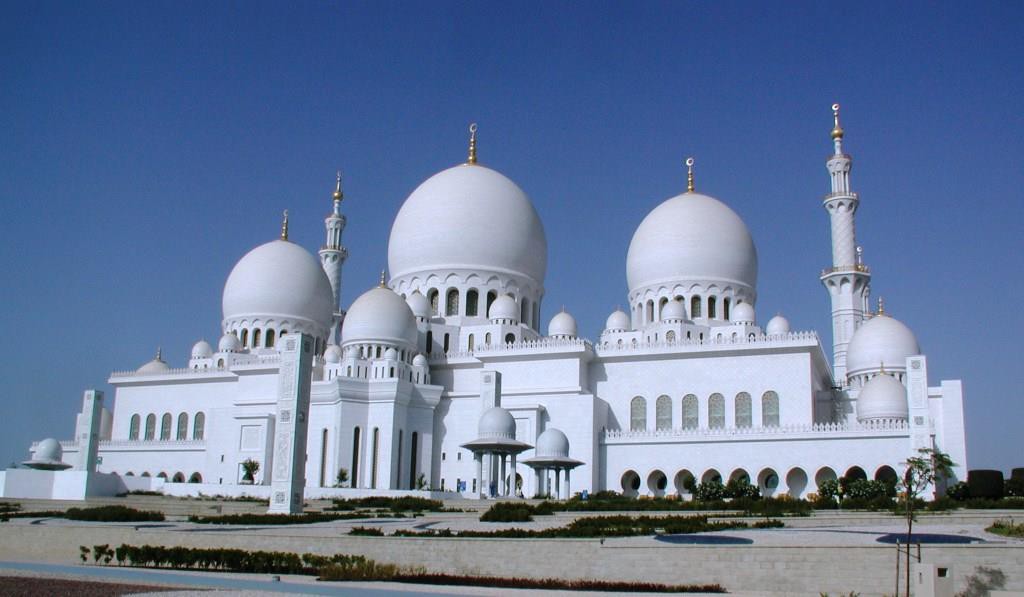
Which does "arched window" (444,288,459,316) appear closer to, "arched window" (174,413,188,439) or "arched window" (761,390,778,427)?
"arched window" (174,413,188,439)

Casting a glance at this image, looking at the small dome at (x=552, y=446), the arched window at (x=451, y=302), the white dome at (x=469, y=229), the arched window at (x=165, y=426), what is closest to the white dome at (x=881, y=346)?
the small dome at (x=552, y=446)

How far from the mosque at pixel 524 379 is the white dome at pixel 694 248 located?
0.29 ft

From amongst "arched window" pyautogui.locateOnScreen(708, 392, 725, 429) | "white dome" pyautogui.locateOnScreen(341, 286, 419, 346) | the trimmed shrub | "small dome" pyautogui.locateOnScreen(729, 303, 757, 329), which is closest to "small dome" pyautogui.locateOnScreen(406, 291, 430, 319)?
"white dome" pyautogui.locateOnScreen(341, 286, 419, 346)

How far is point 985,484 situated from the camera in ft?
79.6

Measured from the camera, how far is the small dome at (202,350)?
1737 inches

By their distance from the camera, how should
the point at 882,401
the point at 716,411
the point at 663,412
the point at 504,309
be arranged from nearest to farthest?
the point at 882,401 → the point at 716,411 → the point at 663,412 → the point at 504,309

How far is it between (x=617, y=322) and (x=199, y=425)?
60.2 feet

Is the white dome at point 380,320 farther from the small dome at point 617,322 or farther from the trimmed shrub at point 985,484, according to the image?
the trimmed shrub at point 985,484

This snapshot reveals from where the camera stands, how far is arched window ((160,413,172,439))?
42.3 m

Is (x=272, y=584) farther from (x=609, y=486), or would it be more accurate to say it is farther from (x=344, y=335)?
(x=344, y=335)

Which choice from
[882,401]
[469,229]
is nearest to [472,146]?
[469,229]

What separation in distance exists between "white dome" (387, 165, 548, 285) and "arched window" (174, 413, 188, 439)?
10904 millimetres

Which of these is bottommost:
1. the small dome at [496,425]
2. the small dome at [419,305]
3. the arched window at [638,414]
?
the small dome at [496,425]

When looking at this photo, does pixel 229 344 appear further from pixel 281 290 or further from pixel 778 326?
pixel 778 326
